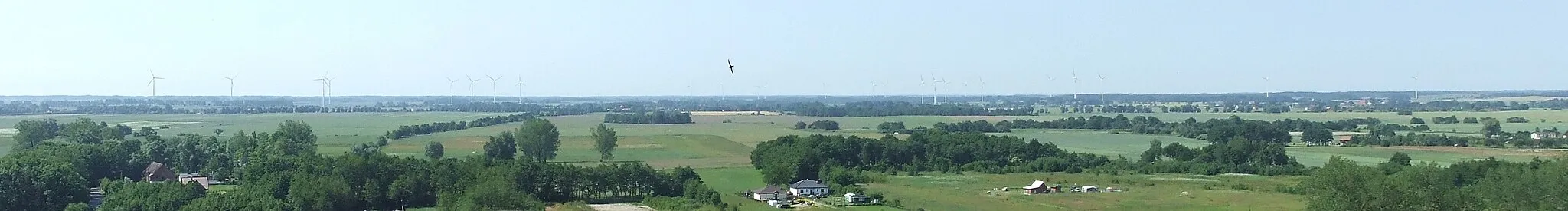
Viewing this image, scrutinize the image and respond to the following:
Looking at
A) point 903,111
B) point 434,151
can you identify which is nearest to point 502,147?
point 434,151

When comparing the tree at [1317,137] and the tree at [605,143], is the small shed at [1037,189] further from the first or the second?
the tree at [1317,137]

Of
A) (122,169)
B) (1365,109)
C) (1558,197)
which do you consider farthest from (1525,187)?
(1365,109)

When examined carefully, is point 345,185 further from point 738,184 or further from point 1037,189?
point 1037,189

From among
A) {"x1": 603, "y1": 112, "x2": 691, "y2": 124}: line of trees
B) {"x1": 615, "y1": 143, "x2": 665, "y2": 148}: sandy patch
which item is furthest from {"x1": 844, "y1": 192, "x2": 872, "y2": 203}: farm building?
{"x1": 603, "y1": 112, "x2": 691, "y2": 124}: line of trees

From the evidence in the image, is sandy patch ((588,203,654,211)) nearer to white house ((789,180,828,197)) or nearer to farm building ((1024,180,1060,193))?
white house ((789,180,828,197))

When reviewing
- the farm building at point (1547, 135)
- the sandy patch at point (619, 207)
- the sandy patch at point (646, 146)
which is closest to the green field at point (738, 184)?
the sandy patch at point (619, 207)
